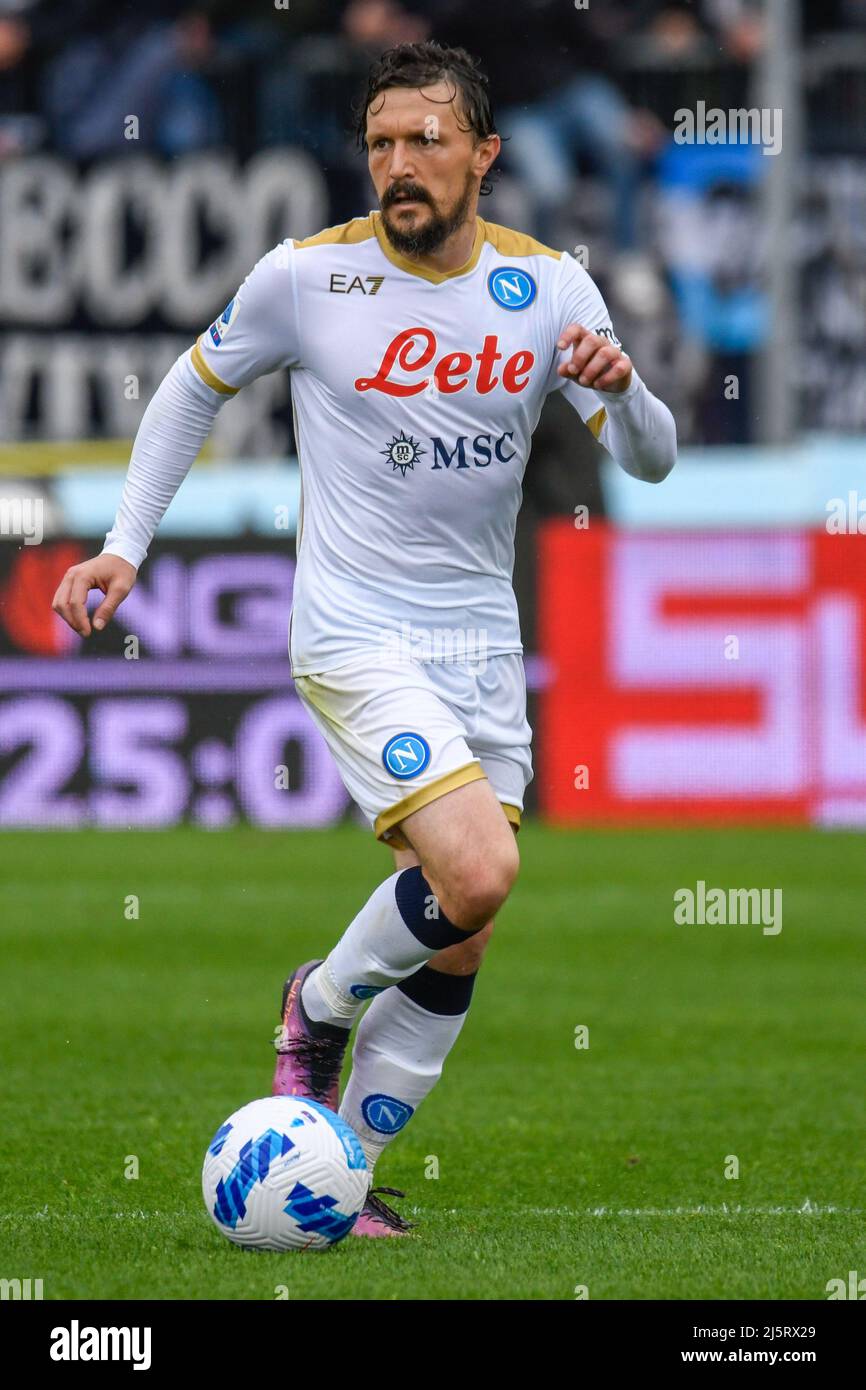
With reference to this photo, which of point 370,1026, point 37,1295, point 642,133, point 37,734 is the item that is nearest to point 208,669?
point 37,734

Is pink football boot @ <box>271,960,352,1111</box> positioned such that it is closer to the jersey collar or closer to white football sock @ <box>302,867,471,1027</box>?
white football sock @ <box>302,867,471,1027</box>

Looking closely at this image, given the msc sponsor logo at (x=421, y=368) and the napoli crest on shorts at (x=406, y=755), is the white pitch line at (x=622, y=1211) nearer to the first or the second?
the napoli crest on shorts at (x=406, y=755)

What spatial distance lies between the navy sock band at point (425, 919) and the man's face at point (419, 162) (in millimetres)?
1280

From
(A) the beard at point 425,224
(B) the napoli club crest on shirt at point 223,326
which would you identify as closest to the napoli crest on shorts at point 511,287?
(A) the beard at point 425,224

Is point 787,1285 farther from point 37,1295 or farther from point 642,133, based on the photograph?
point 642,133

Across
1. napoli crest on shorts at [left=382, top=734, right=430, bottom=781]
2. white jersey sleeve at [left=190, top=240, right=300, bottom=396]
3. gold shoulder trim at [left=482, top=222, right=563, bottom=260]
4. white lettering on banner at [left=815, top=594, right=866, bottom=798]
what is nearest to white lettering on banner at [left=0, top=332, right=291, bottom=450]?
white lettering on banner at [left=815, top=594, right=866, bottom=798]

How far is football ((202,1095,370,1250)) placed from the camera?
4414 millimetres

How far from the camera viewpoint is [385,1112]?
4945mm

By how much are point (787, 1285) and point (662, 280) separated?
13.2m

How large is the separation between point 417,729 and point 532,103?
13.5 m

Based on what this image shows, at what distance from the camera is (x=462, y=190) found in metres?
4.80

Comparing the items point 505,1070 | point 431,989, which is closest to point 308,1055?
point 431,989

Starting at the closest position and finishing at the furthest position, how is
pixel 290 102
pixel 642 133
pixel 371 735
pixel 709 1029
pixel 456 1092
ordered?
pixel 371 735, pixel 456 1092, pixel 709 1029, pixel 290 102, pixel 642 133

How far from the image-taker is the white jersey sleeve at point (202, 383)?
483 centimetres
